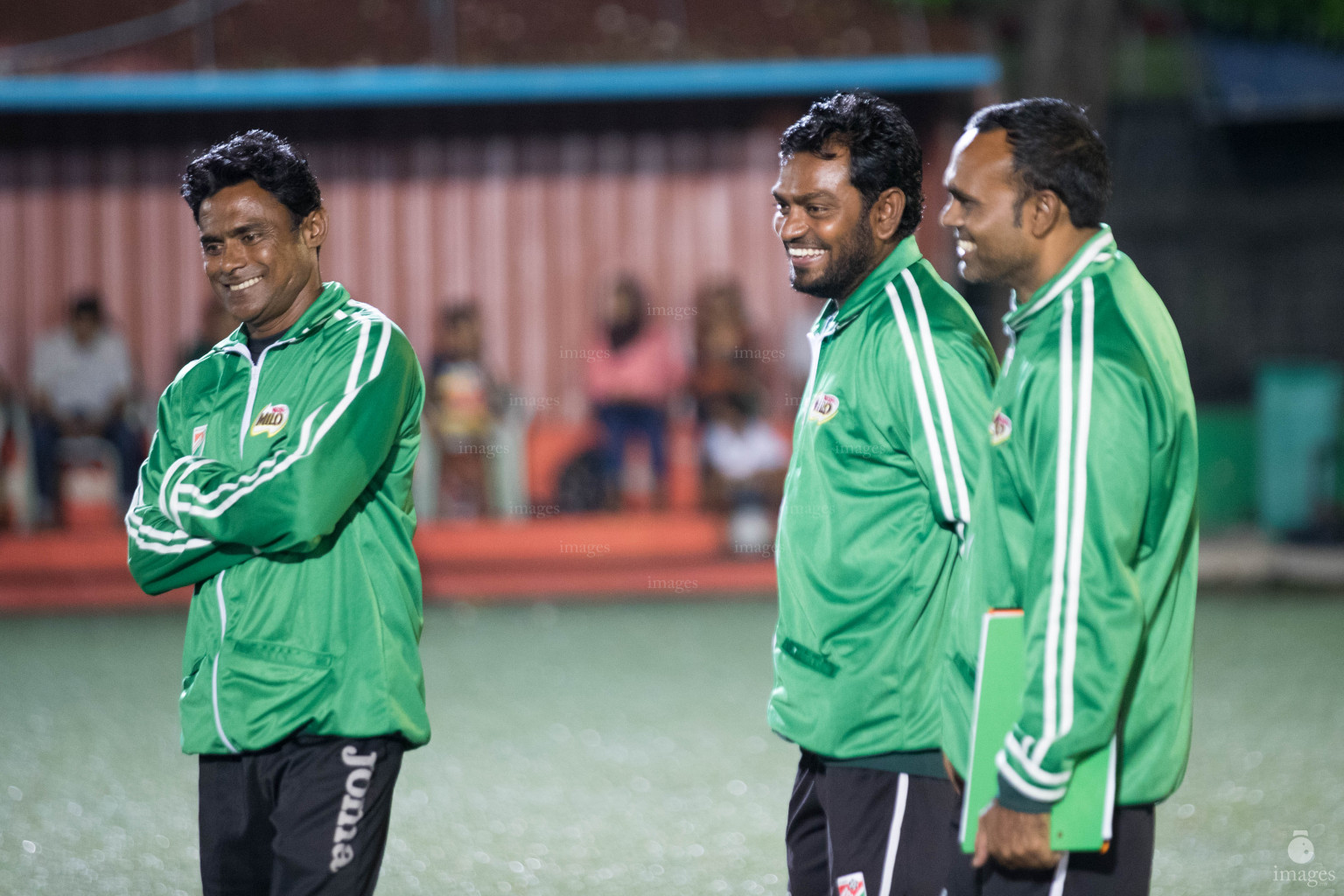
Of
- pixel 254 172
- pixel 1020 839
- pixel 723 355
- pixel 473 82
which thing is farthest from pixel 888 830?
pixel 473 82

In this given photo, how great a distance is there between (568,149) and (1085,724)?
1082 centimetres

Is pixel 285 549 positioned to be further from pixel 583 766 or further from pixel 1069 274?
pixel 583 766

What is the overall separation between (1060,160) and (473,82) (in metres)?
9.49

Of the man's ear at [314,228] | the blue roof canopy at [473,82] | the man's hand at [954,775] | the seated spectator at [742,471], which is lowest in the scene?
the seated spectator at [742,471]

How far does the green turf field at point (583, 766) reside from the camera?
15.0 ft

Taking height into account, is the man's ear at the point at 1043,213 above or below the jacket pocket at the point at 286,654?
above

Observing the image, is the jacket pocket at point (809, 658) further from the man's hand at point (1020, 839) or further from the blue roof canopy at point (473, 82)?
the blue roof canopy at point (473, 82)

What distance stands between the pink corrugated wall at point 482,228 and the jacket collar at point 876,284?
9.48 m

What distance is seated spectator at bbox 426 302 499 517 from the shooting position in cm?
1061

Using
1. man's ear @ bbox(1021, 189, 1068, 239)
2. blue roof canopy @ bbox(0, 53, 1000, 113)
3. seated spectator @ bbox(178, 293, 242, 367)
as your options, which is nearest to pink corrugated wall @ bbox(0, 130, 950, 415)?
blue roof canopy @ bbox(0, 53, 1000, 113)

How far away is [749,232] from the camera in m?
12.4

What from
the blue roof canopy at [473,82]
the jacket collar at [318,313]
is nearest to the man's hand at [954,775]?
the jacket collar at [318,313]

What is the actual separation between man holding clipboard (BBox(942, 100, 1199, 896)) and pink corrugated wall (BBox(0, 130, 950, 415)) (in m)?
10.1

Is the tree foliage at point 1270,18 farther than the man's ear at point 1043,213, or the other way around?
the tree foliage at point 1270,18
